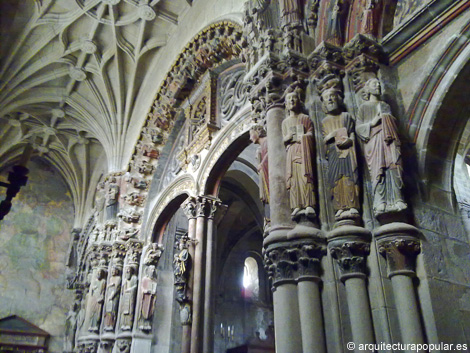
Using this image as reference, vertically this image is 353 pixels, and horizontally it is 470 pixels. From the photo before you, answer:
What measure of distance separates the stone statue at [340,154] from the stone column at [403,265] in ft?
1.20

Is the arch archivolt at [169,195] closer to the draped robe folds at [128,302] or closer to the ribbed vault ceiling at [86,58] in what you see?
the draped robe folds at [128,302]

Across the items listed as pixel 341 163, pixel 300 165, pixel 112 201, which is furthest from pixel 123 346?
pixel 341 163

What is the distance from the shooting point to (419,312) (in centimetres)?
369

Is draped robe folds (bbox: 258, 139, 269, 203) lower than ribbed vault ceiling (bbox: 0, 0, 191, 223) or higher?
lower

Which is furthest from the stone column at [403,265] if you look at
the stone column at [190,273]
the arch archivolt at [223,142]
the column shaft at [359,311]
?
the stone column at [190,273]

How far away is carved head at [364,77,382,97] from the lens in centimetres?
455

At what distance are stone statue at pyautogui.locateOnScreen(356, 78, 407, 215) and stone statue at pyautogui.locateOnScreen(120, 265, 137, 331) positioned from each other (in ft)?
23.0

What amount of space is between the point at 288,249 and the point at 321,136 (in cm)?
137

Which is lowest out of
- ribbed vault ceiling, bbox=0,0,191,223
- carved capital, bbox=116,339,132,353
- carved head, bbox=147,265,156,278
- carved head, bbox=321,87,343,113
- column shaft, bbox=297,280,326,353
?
column shaft, bbox=297,280,326,353

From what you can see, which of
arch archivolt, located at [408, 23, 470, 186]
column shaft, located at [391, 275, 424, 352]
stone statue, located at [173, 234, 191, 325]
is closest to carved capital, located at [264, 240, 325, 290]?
column shaft, located at [391, 275, 424, 352]

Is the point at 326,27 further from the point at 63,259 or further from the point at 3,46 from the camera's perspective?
the point at 63,259

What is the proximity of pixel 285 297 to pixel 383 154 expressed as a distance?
1.68 meters

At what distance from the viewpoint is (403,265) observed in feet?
12.5

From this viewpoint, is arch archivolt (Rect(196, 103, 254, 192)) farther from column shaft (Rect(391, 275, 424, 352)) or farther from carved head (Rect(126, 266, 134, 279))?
column shaft (Rect(391, 275, 424, 352))
